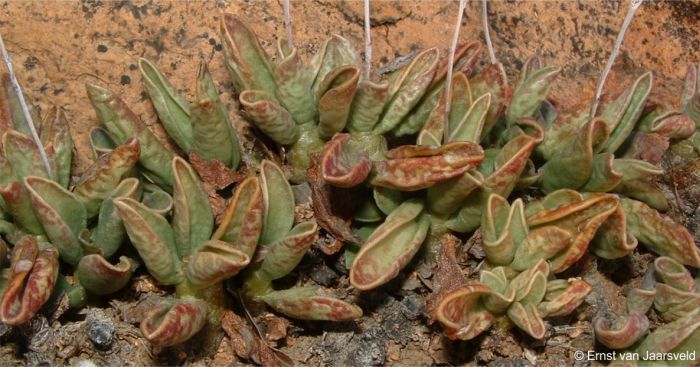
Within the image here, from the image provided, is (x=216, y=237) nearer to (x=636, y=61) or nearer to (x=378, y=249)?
(x=378, y=249)

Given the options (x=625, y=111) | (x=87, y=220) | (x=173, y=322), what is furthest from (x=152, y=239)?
(x=625, y=111)

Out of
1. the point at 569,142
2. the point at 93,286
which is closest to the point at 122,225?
the point at 93,286

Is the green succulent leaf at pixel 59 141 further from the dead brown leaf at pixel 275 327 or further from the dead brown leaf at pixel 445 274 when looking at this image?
the dead brown leaf at pixel 445 274

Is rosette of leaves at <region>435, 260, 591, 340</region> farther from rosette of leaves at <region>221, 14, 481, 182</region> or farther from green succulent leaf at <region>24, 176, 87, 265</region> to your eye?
green succulent leaf at <region>24, 176, 87, 265</region>

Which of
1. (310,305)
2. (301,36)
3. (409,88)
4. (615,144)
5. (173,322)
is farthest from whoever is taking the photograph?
(301,36)

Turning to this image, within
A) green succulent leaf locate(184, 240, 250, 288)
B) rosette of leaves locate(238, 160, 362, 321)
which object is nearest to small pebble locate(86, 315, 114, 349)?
green succulent leaf locate(184, 240, 250, 288)
